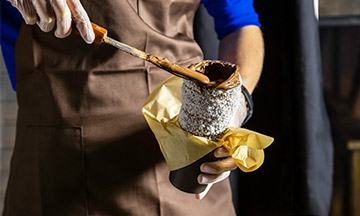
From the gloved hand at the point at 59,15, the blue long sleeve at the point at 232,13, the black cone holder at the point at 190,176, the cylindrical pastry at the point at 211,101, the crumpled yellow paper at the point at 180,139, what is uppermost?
the gloved hand at the point at 59,15

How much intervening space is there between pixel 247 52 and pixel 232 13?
0.09 metres

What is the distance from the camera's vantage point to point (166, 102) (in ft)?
2.04

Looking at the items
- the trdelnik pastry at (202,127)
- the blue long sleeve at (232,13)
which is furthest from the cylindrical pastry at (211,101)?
the blue long sleeve at (232,13)

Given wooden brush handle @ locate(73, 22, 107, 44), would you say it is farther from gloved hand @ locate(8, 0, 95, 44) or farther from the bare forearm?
the bare forearm

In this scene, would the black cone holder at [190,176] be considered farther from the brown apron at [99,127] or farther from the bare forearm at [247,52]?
the bare forearm at [247,52]

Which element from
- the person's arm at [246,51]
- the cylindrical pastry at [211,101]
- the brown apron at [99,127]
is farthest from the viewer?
the person's arm at [246,51]

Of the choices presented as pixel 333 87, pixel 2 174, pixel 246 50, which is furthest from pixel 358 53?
pixel 2 174

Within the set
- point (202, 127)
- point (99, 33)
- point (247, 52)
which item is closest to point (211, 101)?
point (202, 127)

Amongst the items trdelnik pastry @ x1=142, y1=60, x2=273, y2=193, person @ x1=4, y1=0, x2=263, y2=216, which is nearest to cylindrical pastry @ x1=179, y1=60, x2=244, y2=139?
trdelnik pastry @ x1=142, y1=60, x2=273, y2=193

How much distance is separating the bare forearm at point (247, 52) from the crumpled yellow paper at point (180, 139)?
0.62 ft

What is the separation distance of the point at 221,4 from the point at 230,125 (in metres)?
0.35

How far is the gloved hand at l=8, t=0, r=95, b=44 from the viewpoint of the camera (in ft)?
1.68

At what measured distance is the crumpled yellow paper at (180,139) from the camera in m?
0.54

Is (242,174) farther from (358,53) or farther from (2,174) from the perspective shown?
(2,174)
